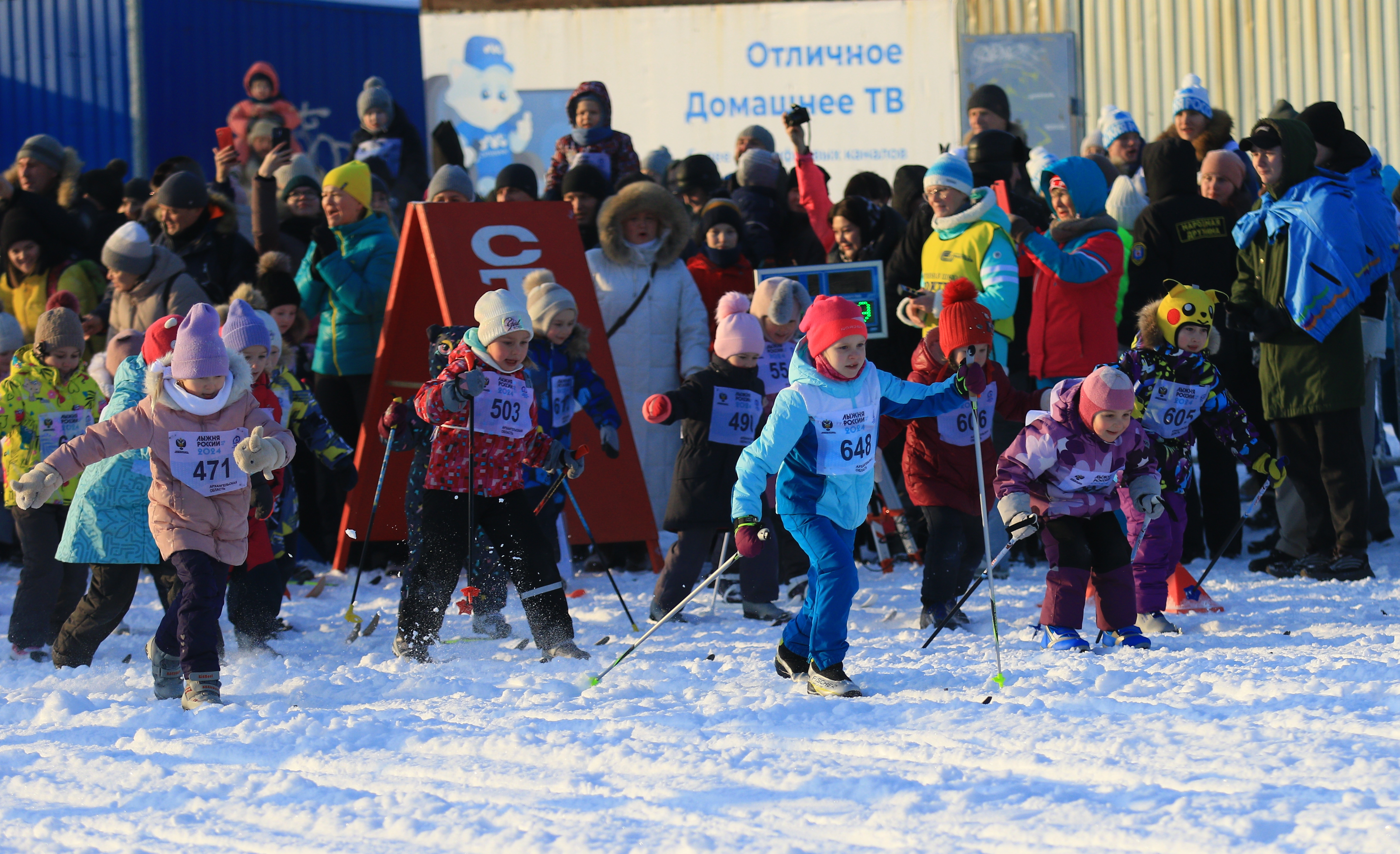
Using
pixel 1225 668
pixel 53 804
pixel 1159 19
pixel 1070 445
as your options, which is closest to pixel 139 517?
pixel 53 804

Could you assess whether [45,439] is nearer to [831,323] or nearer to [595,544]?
[595,544]

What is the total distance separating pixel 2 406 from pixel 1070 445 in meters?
4.48

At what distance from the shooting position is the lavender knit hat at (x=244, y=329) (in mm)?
6254

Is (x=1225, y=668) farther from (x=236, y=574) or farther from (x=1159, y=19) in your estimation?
(x=1159, y=19)

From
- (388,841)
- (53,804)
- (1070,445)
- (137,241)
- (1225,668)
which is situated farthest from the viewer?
(137,241)

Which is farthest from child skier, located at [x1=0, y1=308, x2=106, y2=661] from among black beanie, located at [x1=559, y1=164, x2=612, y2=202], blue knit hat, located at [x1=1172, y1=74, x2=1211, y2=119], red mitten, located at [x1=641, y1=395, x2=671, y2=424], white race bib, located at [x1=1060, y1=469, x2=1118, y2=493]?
blue knit hat, located at [x1=1172, y1=74, x2=1211, y2=119]

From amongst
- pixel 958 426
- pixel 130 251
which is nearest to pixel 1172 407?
pixel 958 426

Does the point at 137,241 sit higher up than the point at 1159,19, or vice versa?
the point at 1159,19

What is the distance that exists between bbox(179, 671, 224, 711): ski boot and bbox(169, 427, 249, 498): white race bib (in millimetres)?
639

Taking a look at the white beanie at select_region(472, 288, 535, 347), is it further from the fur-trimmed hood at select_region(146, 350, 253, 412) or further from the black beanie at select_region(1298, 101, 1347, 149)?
the black beanie at select_region(1298, 101, 1347, 149)

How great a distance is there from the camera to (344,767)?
4031 mm

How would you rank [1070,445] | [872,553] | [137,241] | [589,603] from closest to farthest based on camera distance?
[1070,445], [589,603], [137,241], [872,553]

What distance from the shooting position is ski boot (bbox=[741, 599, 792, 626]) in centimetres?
651

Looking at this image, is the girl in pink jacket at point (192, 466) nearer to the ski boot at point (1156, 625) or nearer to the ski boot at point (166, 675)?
the ski boot at point (166, 675)
